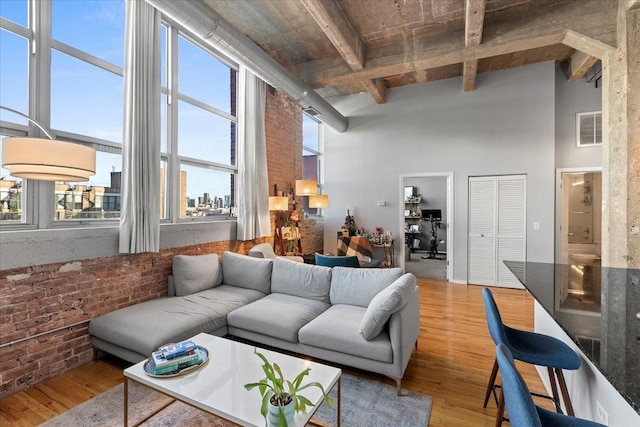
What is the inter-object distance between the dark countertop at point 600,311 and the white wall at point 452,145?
318cm

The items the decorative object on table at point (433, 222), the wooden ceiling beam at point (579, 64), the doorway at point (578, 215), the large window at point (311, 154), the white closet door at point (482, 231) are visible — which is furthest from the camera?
the decorative object on table at point (433, 222)

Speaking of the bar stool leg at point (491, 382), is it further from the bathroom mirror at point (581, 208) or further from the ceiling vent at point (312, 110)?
the bathroom mirror at point (581, 208)

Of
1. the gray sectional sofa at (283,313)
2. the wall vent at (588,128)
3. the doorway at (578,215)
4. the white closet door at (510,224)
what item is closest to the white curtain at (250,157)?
the gray sectional sofa at (283,313)

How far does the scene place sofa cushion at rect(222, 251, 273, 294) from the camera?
3561 millimetres

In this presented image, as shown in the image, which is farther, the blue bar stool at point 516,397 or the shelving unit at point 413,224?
the shelving unit at point 413,224

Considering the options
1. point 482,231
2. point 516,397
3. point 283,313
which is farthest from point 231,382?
point 482,231

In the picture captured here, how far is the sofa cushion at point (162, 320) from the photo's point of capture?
2.37 metres

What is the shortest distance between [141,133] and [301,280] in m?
2.28

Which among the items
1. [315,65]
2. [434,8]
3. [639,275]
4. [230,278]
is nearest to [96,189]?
[230,278]

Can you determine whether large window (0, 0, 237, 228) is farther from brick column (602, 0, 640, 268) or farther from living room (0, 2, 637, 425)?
brick column (602, 0, 640, 268)

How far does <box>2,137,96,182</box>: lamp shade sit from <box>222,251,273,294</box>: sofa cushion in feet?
→ 6.76

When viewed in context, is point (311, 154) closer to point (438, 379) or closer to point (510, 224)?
point (510, 224)

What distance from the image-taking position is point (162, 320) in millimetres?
2555

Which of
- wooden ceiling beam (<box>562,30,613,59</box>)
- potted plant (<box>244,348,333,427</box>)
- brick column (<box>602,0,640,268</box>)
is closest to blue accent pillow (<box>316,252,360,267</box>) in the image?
potted plant (<box>244,348,333,427</box>)
